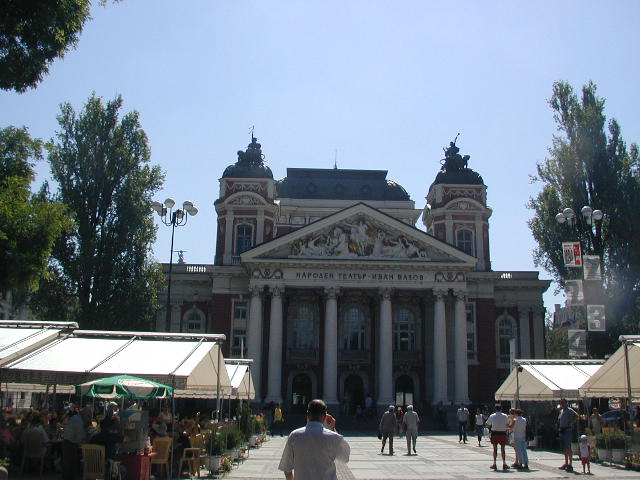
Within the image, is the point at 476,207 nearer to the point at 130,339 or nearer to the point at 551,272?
the point at 551,272

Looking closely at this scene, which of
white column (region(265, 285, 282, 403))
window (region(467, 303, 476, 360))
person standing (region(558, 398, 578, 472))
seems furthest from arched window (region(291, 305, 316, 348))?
person standing (region(558, 398, 578, 472))

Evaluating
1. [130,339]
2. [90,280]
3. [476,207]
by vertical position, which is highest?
[476,207]

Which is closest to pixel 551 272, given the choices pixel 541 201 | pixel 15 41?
pixel 541 201

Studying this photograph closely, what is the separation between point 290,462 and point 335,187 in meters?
57.7

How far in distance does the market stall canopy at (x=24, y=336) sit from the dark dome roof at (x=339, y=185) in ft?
148

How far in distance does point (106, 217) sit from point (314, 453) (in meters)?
34.7

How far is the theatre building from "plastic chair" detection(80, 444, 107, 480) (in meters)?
32.4

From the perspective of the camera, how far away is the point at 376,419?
45156 mm

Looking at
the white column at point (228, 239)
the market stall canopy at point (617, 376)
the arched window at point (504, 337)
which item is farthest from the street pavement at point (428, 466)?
the white column at point (228, 239)

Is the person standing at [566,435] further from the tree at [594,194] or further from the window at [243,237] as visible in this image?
the window at [243,237]

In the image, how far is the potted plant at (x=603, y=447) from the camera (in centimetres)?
2241

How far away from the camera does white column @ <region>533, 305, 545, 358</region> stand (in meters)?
53.8

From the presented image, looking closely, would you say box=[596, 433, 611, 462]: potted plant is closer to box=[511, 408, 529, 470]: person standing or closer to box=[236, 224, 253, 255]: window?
box=[511, 408, 529, 470]: person standing

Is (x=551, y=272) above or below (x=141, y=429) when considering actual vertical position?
above
